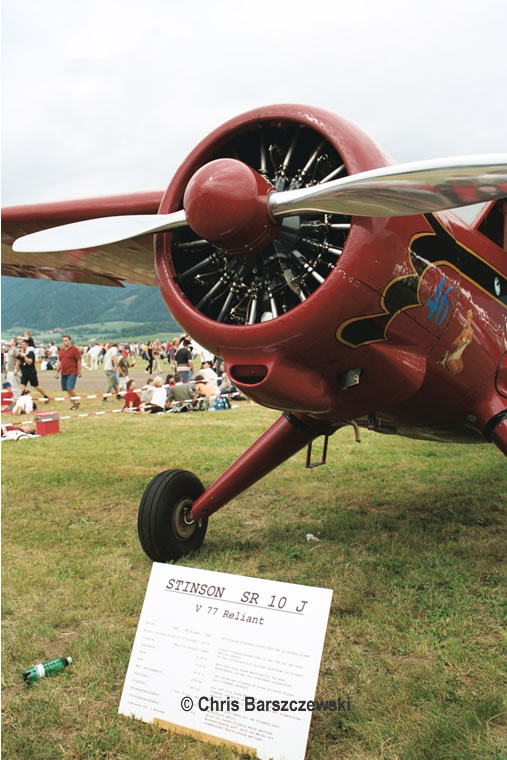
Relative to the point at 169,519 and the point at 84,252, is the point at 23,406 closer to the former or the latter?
the point at 84,252

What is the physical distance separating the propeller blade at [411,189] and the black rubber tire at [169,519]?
2.38 m

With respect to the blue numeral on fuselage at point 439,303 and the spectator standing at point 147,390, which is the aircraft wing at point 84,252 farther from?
the spectator standing at point 147,390

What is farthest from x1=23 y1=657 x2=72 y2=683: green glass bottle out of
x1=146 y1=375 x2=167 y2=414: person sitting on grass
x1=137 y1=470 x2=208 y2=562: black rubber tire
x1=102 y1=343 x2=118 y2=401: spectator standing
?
x1=102 y1=343 x2=118 y2=401: spectator standing

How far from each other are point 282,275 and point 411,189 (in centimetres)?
71

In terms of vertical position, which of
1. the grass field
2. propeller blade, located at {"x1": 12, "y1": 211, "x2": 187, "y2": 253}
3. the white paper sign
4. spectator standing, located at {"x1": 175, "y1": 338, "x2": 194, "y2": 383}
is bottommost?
spectator standing, located at {"x1": 175, "y1": 338, "x2": 194, "y2": 383}

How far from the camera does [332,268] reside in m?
2.82

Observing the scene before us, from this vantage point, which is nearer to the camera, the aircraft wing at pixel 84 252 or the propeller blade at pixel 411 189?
the propeller blade at pixel 411 189

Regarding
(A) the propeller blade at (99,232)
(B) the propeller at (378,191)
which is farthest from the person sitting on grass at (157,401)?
(B) the propeller at (378,191)

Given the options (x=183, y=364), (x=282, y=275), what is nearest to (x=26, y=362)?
(x=183, y=364)

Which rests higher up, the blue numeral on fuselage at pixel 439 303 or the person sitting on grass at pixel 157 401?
the blue numeral on fuselage at pixel 439 303

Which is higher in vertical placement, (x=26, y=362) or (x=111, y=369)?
(x=26, y=362)

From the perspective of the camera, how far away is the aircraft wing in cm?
456

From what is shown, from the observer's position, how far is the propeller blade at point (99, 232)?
10.6 feet

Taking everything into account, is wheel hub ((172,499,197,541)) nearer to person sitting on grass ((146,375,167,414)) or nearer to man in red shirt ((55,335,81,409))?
person sitting on grass ((146,375,167,414))
